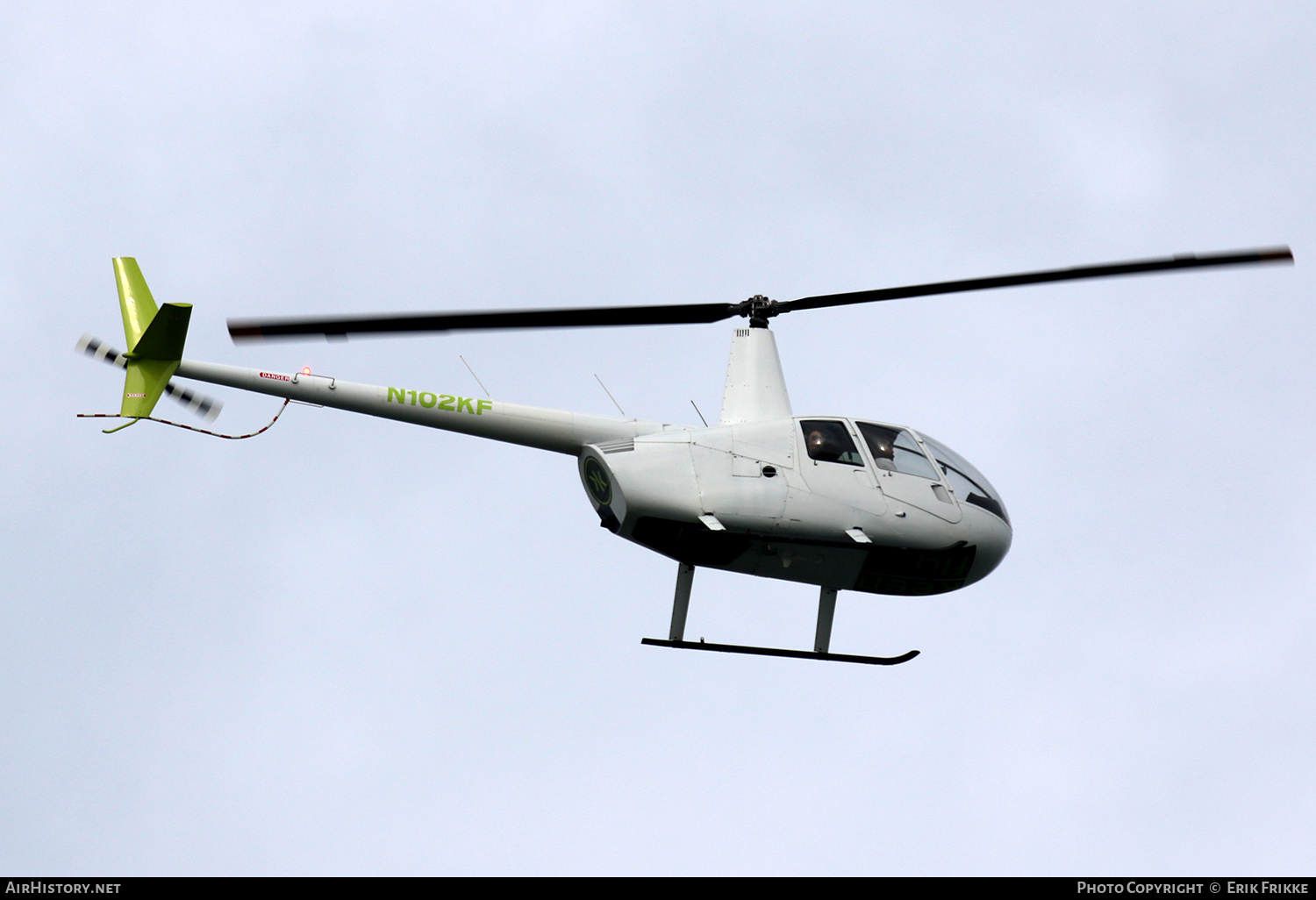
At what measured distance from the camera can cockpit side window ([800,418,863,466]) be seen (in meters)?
23.1

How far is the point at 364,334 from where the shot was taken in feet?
62.5

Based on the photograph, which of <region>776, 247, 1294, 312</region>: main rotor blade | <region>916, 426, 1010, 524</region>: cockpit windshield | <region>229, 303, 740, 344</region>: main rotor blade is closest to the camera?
<region>229, 303, 740, 344</region>: main rotor blade

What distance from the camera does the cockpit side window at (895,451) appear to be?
2342cm

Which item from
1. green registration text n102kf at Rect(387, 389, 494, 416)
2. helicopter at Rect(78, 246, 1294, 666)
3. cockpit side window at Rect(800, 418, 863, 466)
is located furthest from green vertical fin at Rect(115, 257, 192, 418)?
cockpit side window at Rect(800, 418, 863, 466)

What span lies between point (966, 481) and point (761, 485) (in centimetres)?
384

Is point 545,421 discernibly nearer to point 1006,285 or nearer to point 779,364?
point 779,364

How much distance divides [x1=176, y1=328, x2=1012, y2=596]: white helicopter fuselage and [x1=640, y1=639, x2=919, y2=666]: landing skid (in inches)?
46.8

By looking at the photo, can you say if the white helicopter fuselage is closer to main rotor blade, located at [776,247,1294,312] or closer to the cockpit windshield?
the cockpit windshield

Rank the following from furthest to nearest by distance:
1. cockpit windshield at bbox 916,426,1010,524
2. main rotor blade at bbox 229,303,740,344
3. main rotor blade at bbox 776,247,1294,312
A: cockpit windshield at bbox 916,426,1010,524, main rotor blade at bbox 776,247,1294,312, main rotor blade at bbox 229,303,740,344

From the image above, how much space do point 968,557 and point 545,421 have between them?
698cm
